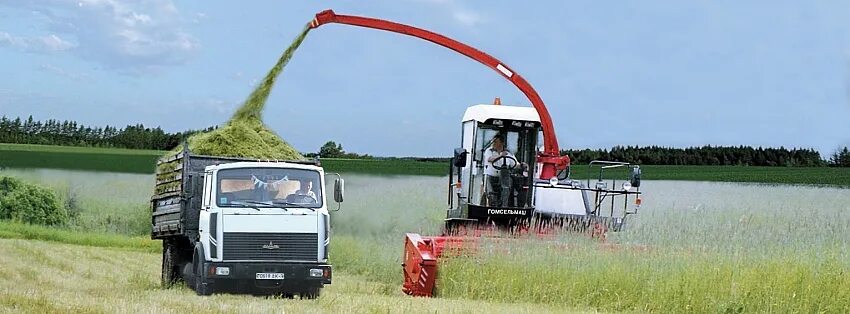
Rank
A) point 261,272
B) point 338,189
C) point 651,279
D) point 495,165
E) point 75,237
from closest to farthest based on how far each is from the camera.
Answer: point 651,279
point 261,272
point 338,189
point 495,165
point 75,237

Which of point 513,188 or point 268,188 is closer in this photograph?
point 268,188

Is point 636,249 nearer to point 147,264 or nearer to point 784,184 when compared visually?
point 147,264

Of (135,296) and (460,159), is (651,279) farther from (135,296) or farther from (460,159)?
(135,296)

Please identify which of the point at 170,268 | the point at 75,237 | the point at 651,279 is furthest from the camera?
the point at 75,237

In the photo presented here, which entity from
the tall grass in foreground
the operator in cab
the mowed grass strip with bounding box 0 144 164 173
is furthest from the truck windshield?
the mowed grass strip with bounding box 0 144 164 173

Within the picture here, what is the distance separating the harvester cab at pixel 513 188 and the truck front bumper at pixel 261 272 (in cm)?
450

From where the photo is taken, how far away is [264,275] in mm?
17375

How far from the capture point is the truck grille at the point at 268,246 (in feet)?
57.5

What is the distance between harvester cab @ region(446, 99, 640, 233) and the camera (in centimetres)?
2155

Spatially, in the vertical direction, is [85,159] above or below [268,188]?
above

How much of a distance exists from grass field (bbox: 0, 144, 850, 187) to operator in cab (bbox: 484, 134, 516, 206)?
16.8 metres

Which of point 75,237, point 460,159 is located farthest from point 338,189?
point 75,237

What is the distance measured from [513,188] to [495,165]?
51 centimetres

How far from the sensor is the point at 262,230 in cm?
1761
